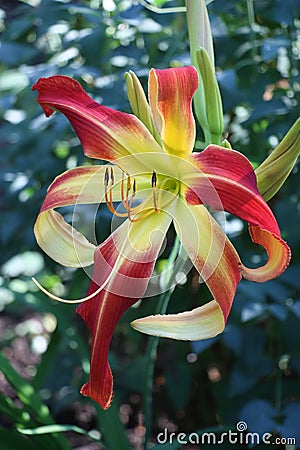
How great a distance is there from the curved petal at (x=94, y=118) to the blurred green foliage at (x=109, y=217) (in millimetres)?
177

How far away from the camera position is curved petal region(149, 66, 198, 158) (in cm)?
67

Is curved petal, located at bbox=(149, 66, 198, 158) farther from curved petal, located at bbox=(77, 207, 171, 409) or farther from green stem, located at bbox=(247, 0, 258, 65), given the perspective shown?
green stem, located at bbox=(247, 0, 258, 65)

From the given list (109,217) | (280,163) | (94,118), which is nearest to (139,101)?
(94,118)

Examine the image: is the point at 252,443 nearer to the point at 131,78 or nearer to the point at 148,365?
the point at 148,365

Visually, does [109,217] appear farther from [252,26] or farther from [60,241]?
[252,26]

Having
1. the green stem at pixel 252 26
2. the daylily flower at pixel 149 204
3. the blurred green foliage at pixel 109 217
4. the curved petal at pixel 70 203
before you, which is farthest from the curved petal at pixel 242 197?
the green stem at pixel 252 26

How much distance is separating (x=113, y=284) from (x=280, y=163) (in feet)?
0.69

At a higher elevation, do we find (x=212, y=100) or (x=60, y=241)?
(x=212, y=100)

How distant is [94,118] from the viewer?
0.72 meters

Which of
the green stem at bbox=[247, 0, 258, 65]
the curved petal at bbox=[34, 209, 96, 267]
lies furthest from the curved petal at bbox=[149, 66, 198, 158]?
the green stem at bbox=[247, 0, 258, 65]

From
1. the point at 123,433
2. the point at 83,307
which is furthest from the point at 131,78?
the point at 123,433

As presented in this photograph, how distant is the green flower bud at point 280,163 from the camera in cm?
68

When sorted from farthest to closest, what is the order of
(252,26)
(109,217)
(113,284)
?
(252,26)
(109,217)
(113,284)

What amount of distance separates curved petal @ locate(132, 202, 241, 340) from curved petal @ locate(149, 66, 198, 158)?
7 cm
